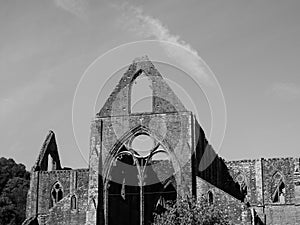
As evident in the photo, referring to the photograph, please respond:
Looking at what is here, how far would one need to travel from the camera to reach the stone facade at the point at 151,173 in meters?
34.4

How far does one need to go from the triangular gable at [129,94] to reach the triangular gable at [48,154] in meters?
13.7

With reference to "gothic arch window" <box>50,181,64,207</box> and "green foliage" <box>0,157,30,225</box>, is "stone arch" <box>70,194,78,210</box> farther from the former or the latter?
"green foliage" <box>0,157,30,225</box>

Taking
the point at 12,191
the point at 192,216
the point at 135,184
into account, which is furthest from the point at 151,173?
the point at 12,191

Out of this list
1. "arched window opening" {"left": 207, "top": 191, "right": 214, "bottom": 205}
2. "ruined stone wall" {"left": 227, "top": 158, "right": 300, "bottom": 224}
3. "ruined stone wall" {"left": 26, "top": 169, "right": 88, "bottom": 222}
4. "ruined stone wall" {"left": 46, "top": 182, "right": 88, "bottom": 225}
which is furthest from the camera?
"ruined stone wall" {"left": 26, "top": 169, "right": 88, "bottom": 222}

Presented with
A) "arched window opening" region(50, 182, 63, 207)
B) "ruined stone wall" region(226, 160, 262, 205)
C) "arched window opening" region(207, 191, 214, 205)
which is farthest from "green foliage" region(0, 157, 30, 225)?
"arched window opening" region(207, 191, 214, 205)

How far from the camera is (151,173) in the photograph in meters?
44.2

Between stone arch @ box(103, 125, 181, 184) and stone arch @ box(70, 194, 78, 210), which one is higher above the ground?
stone arch @ box(103, 125, 181, 184)

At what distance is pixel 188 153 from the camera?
113 feet

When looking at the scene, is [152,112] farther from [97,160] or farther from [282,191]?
[282,191]

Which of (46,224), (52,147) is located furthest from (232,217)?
(52,147)

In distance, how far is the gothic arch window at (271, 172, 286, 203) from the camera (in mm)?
43875

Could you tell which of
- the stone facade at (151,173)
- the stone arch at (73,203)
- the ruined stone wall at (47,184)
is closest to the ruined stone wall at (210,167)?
the stone facade at (151,173)

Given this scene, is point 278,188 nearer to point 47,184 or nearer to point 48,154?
point 47,184

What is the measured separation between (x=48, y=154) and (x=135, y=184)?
39.7 ft
